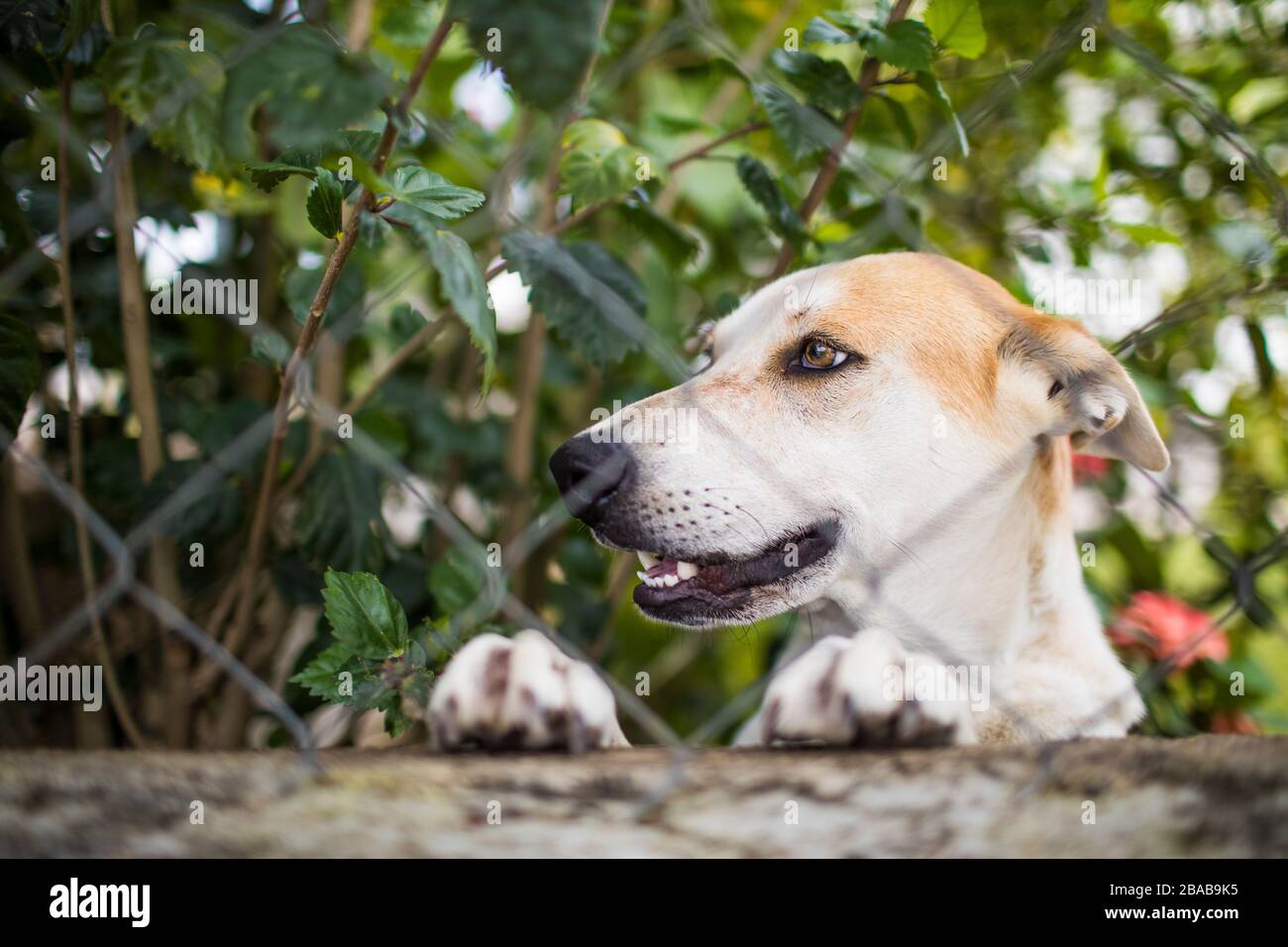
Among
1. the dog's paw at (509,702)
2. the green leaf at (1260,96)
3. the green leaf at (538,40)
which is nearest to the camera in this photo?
the green leaf at (538,40)

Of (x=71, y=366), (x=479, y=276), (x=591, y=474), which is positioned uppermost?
(x=71, y=366)

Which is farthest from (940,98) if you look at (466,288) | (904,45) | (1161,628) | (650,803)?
(1161,628)

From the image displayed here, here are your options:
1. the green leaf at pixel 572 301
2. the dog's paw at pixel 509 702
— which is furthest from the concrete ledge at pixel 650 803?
the green leaf at pixel 572 301

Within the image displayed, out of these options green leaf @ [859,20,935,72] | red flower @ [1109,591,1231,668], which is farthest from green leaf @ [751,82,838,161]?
red flower @ [1109,591,1231,668]

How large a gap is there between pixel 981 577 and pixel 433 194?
1.08 meters

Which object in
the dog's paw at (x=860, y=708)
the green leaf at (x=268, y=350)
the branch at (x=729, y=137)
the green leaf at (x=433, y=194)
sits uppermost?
the branch at (x=729, y=137)

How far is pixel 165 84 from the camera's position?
1.29m

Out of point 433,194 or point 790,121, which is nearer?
point 433,194

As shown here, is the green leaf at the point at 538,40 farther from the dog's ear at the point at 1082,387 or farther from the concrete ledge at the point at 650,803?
the dog's ear at the point at 1082,387

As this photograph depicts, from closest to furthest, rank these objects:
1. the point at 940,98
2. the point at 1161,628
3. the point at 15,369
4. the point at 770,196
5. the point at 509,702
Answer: the point at 509,702, the point at 15,369, the point at 940,98, the point at 770,196, the point at 1161,628

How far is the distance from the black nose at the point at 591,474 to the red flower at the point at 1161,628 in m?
1.47

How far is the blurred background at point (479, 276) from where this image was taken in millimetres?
1130

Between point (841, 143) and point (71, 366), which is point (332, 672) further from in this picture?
point (841, 143)

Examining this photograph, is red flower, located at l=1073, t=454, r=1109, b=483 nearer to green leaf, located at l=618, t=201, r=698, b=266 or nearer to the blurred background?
the blurred background
